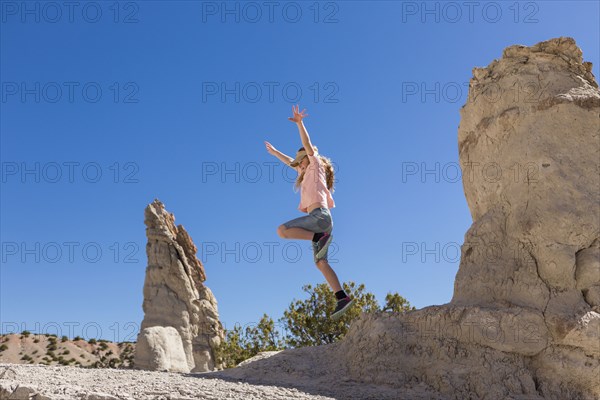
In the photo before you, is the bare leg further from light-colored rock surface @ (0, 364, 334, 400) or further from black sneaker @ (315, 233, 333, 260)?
light-colored rock surface @ (0, 364, 334, 400)

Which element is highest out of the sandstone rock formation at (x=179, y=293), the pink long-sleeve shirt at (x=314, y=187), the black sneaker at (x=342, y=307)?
the sandstone rock formation at (x=179, y=293)

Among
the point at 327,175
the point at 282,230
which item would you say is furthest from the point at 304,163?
the point at 282,230

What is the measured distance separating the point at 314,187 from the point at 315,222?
1.81 ft

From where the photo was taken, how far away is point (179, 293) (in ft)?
102

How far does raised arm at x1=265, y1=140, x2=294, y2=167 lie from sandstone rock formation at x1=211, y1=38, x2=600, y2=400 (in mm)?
2713

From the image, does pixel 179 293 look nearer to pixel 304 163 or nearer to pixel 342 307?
pixel 304 163

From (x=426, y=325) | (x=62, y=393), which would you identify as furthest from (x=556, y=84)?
(x=62, y=393)

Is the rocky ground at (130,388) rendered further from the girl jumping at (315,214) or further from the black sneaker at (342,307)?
the girl jumping at (315,214)

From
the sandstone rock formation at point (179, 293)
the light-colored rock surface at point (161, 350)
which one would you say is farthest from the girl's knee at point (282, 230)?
the sandstone rock formation at point (179, 293)

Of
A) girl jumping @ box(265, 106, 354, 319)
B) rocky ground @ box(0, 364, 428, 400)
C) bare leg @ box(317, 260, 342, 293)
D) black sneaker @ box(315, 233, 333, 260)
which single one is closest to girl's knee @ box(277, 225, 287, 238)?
girl jumping @ box(265, 106, 354, 319)

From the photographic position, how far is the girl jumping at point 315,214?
26.4ft

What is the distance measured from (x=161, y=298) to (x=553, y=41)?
24.3 metres

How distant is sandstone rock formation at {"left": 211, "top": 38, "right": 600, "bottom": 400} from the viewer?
8125 millimetres

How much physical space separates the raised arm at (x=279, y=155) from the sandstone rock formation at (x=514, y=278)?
2713 mm
